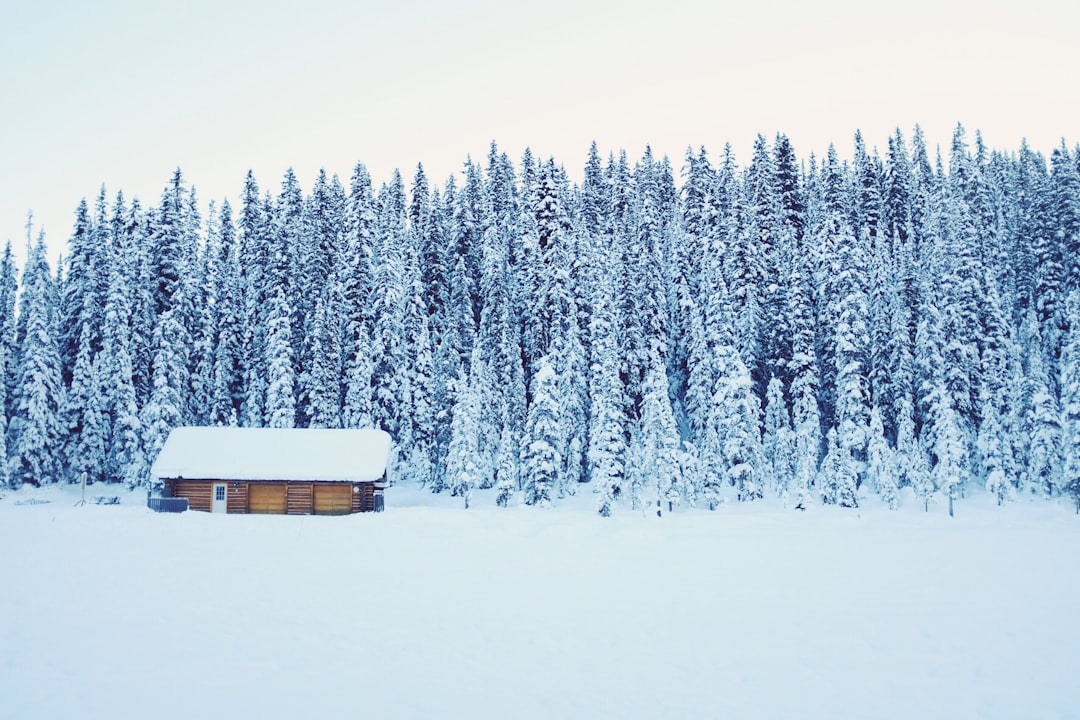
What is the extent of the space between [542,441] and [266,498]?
1510cm

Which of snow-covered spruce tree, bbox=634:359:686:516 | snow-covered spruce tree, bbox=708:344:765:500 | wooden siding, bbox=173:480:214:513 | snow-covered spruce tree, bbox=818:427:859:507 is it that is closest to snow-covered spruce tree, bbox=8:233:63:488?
wooden siding, bbox=173:480:214:513

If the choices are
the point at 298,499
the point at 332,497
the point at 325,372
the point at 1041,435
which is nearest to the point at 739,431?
the point at 1041,435

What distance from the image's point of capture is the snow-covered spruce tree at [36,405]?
49.1 meters

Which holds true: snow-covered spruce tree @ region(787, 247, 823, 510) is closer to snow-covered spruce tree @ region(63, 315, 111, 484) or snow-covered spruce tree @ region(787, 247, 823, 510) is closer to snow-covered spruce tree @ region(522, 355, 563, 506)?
snow-covered spruce tree @ region(522, 355, 563, 506)

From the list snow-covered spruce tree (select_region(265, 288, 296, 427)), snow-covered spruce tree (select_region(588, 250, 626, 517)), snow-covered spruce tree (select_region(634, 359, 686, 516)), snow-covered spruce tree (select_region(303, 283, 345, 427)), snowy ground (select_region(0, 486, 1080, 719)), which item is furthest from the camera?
snow-covered spruce tree (select_region(303, 283, 345, 427))

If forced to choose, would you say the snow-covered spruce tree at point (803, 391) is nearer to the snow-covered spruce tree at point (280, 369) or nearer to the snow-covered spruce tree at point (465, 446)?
the snow-covered spruce tree at point (465, 446)

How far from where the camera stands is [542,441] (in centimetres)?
4091

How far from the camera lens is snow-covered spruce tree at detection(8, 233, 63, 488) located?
49.1 m

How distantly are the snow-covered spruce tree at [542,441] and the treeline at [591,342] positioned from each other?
0.18m

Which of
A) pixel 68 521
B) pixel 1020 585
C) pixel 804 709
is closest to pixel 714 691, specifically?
pixel 804 709

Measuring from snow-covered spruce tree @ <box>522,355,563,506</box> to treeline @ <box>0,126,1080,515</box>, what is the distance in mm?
177

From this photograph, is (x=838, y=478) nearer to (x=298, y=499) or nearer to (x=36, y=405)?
(x=298, y=499)

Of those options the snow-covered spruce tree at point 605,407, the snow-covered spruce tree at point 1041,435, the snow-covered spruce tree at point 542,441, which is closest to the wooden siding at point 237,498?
the snow-covered spruce tree at point 542,441

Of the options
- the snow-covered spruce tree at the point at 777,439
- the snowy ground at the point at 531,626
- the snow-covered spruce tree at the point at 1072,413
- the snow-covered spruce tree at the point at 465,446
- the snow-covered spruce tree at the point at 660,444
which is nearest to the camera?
the snowy ground at the point at 531,626
